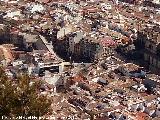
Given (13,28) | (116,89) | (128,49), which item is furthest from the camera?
(13,28)

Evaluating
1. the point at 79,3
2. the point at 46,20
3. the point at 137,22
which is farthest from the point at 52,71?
the point at 79,3

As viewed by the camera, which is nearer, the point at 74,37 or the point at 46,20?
the point at 74,37

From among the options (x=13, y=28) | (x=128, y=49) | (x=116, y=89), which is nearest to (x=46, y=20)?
(x=13, y=28)

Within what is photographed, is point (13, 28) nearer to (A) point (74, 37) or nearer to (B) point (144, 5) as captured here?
(A) point (74, 37)

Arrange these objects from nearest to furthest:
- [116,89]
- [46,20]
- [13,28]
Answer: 1. [116,89]
2. [13,28]
3. [46,20]

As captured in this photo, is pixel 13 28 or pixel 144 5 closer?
pixel 13 28

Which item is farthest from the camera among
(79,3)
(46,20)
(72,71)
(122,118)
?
(79,3)

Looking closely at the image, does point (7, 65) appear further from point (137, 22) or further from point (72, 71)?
point (137, 22)

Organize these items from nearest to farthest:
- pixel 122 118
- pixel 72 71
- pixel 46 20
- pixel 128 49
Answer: pixel 122 118 < pixel 72 71 < pixel 128 49 < pixel 46 20

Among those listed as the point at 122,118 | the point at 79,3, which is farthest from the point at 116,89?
the point at 79,3
